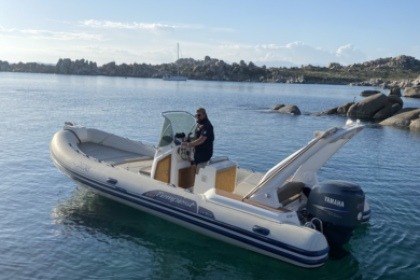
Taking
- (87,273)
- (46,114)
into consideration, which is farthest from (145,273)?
(46,114)

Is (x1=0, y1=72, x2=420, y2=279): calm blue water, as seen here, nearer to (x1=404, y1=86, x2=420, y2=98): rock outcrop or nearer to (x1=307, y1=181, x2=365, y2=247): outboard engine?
(x1=307, y1=181, x2=365, y2=247): outboard engine

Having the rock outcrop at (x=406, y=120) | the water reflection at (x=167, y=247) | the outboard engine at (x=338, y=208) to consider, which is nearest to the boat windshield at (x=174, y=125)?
the water reflection at (x=167, y=247)

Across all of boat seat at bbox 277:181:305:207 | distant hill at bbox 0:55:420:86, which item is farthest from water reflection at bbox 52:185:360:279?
distant hill at bbox 0:55:420:86

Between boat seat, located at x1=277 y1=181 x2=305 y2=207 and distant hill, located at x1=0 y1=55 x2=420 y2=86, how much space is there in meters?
115

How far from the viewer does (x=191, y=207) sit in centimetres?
934

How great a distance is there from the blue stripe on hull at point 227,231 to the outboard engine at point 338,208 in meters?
0.55

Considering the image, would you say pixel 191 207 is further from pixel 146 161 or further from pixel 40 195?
pixel 40 195

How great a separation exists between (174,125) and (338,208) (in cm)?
408

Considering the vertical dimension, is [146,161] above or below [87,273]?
above

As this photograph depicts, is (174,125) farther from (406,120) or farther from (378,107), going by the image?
(378,107)

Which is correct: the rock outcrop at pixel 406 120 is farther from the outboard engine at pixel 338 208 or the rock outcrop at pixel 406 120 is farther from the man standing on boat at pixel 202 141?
the outboard engine at pixel 338 208

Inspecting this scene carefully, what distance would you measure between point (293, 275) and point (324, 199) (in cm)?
142

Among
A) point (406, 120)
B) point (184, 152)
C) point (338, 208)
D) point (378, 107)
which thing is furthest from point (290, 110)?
point (338, 208)

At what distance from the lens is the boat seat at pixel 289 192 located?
9.45 meters
